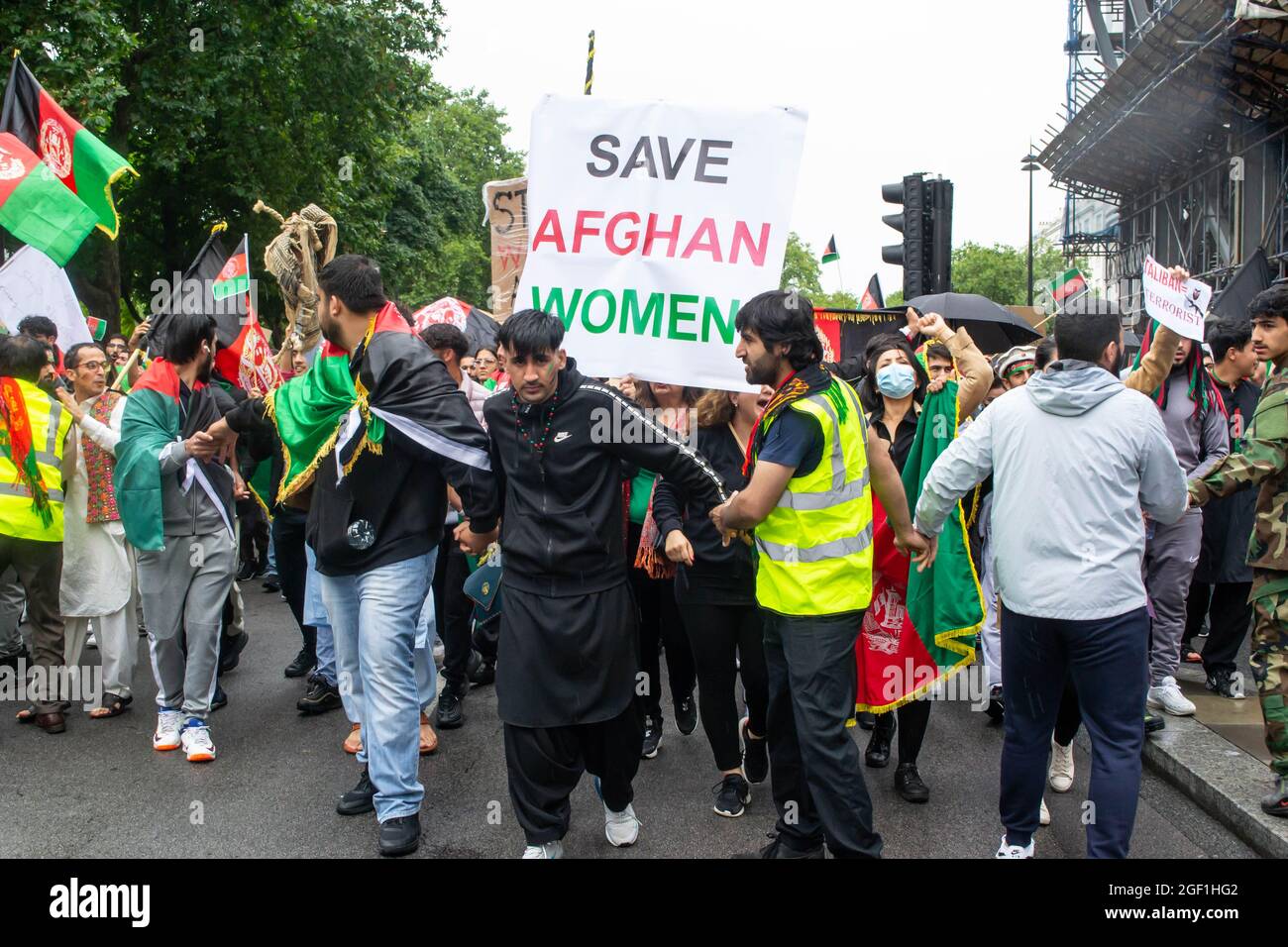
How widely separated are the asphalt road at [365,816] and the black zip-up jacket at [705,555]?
927 millimetres

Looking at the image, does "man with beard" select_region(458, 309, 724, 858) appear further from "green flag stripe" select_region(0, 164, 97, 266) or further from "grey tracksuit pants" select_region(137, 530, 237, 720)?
"green flag stripe" select_region(0, 164, 97, 266)

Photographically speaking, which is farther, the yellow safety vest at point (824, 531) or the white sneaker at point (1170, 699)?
the white sneaker at point (1170, 699)

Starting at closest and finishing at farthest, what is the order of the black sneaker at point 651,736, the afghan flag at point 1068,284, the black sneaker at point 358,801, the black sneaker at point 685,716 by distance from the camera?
1. the black sneaker at point 358,801
2. the black sneaker at point 651,736
3. the black sneaker at point 685,716
4. the afghan flag at point 1068,284

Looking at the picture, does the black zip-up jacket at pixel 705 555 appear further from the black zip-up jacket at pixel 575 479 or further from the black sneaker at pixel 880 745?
the black sneaker at pixel 880 745

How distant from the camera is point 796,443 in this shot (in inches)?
139

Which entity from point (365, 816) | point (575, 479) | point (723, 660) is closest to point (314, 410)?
point (575, 479)

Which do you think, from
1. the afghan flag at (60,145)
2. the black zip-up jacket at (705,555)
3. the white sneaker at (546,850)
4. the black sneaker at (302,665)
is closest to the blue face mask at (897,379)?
the black zip-up jacket at (705,555)

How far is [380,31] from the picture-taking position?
2062 centimetres

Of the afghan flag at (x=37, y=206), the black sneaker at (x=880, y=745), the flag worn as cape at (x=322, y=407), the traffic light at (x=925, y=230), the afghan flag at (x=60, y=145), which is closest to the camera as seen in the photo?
the flag worn as cape at (x=322, y=407)

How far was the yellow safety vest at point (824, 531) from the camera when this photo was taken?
3576mm

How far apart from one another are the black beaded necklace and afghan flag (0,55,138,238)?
4399mm

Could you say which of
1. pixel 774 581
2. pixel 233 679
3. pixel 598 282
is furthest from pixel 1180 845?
pixel 233 679

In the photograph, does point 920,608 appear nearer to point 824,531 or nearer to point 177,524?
point 824,531

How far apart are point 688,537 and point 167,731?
2.83 metres
